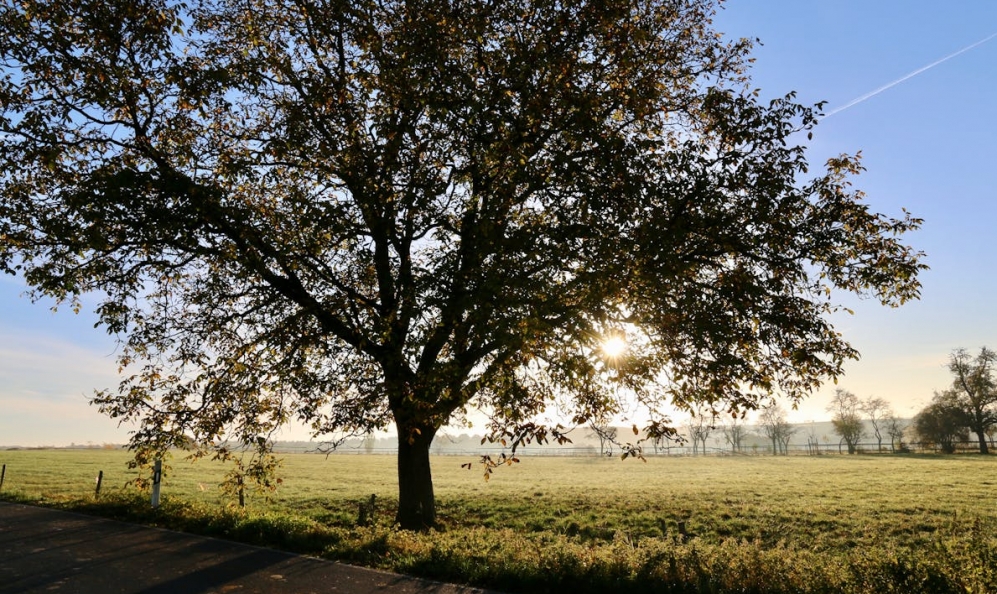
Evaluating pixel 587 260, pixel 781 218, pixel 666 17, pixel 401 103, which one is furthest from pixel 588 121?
pixel 666 17

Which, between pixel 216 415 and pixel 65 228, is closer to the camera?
pixel 65 228

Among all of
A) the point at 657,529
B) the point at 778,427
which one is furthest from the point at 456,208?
the point at 778,427

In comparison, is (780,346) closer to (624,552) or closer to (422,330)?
(624,552)

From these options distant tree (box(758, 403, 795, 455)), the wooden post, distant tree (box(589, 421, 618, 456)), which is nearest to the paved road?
the wooden post

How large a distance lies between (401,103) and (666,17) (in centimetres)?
707

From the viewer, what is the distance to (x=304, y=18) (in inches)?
504

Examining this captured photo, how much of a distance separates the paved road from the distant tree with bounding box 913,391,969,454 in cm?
8494

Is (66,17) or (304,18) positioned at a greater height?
(304,18)

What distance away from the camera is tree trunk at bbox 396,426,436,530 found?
Result: 13.7 meters

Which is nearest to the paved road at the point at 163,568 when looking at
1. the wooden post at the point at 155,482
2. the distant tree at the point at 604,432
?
the wooden post at the point at 155,482

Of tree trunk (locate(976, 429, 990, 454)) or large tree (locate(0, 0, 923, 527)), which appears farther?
tree trunk (locate(976, 429, 990, 454))

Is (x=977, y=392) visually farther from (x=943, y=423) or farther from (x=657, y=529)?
(x=657, y=529)

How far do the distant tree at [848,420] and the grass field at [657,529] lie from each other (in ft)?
149

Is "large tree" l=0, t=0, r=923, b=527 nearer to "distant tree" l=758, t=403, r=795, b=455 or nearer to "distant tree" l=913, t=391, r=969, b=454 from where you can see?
"distant tree" l=913, t=391, r=969, b=454
